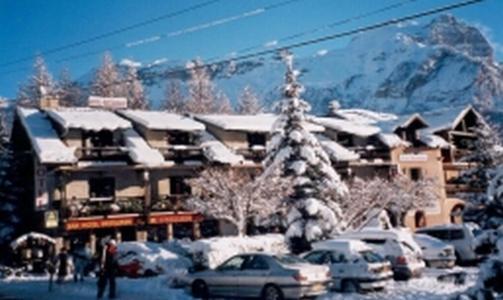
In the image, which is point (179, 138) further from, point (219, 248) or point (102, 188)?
point (219, 248)

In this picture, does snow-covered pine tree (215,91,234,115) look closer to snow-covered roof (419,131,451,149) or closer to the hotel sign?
snow-covered roof (419,131,451,149)

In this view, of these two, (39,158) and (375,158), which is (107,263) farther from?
(375,158)

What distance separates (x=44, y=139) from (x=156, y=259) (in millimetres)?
12049

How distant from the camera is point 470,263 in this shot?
2800 cm

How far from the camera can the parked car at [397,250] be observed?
21.7m

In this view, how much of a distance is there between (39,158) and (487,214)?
2311 centimetres

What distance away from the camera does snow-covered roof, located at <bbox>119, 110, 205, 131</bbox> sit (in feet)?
119

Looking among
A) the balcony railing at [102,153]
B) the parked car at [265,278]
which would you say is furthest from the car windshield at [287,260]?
the balcony railing at [102,153]

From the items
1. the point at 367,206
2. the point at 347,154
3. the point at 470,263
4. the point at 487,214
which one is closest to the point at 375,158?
the point at 347,154

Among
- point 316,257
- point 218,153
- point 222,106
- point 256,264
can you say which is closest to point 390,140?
point 218,153

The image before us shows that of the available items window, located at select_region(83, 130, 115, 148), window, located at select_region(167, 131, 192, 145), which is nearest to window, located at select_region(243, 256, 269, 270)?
window, located at select_region(83, 130, 115, 148)

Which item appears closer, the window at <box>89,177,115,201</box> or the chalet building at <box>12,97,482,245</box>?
the chalet building at <box>12,97,482,245</box>

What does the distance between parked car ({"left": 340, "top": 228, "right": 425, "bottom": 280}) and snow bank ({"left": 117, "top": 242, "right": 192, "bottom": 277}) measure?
7056 millimetres

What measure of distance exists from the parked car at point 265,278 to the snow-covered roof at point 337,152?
75.9 feet
